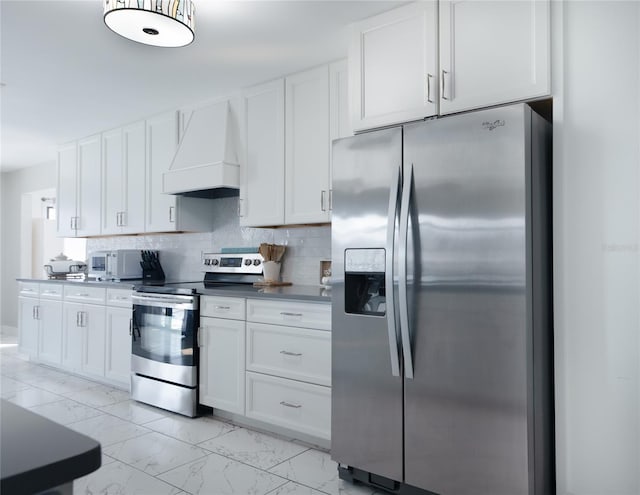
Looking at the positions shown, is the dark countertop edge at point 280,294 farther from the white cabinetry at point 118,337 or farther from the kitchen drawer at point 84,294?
the kitchen drawer at point 84,294

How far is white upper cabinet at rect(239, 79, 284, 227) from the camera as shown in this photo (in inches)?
138

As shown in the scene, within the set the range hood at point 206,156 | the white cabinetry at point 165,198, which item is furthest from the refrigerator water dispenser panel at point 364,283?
the white cabinetry at point 165,198

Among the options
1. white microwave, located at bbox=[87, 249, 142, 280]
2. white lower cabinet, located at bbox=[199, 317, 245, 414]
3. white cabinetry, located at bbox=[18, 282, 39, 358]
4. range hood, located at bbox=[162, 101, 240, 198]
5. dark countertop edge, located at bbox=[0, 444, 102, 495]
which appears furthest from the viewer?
white cabinetry, located at bbox=[18, 282, 39, 358]

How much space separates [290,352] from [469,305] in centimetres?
125

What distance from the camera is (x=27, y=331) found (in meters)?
5.35

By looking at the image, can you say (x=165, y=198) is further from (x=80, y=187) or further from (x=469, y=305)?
(x=469, y=305)

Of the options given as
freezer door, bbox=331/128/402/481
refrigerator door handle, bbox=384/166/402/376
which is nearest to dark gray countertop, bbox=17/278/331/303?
freezer door, bbox=331/128/402/481

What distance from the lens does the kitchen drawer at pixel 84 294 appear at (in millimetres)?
4375

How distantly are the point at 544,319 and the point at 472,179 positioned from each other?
0.66m

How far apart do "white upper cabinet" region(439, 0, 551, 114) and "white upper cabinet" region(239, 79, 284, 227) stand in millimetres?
1432

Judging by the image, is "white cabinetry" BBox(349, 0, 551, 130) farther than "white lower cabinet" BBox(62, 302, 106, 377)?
No

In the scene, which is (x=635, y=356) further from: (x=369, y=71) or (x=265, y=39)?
(x=265, y=39)

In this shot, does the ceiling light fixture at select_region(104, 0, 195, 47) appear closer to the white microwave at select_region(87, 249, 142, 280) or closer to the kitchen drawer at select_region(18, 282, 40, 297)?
the white microwave at select_region(87, 249, 142, 280)

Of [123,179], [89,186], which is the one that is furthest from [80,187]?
[123,179]
